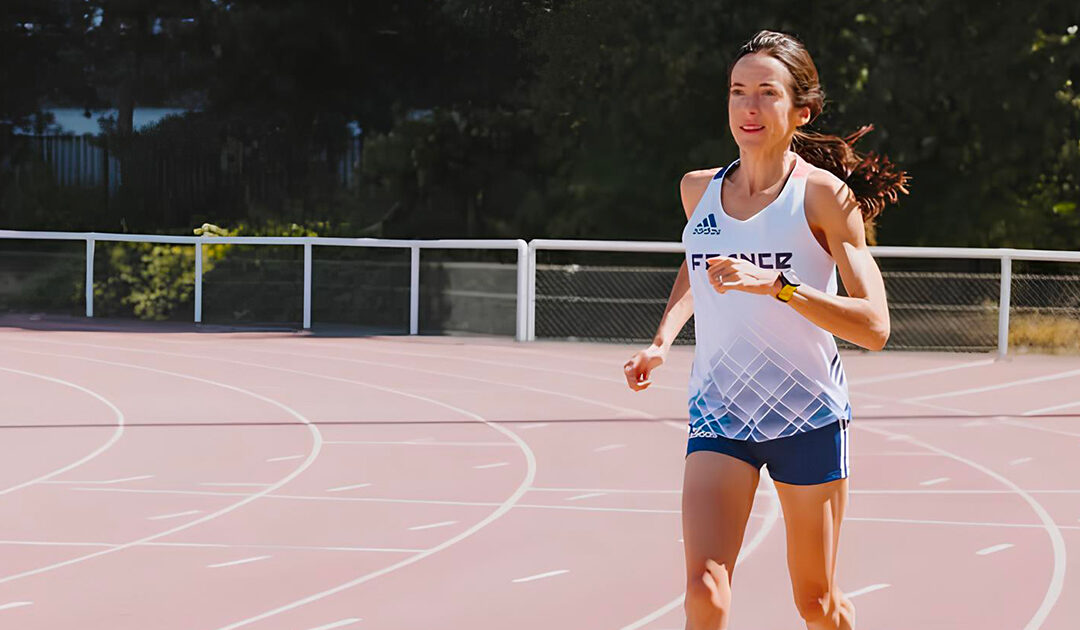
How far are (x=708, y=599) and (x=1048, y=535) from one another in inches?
180

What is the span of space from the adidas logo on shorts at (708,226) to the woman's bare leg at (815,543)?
72 cm

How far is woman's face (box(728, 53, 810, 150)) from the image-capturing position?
173 inches

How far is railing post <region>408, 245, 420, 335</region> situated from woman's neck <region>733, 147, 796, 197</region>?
16.6 metres

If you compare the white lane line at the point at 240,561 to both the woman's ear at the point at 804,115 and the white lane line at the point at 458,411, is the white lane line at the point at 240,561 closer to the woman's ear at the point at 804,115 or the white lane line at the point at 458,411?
the white lane line at the point at 458,411

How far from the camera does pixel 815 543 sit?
173 inches

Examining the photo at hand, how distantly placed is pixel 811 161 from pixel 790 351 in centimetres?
65

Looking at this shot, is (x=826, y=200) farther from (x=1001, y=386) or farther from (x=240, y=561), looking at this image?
(x=1001, y=386)

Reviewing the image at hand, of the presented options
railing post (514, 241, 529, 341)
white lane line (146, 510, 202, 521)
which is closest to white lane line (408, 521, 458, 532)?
white lane line (146, 510, 202, 521)

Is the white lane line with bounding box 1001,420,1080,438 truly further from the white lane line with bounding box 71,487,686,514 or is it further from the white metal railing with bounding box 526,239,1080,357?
the white metal railing with bounding box 526,239,1080,357

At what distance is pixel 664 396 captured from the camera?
14.7 m

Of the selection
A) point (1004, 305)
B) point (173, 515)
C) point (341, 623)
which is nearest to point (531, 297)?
point (1004, 305)

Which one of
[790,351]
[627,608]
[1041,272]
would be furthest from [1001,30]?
[790,351]

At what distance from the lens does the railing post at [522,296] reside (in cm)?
1995

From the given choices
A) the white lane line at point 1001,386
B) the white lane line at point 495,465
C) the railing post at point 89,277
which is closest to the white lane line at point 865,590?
the white lane line at point 495,465
